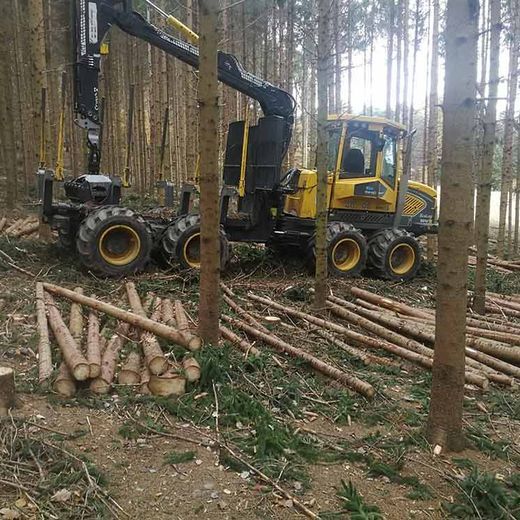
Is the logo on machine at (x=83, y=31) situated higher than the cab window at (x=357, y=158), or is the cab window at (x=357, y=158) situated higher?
the logo on machine at (x=83, y=31)

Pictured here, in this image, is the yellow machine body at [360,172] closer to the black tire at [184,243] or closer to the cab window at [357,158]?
the cab window at [357,158]

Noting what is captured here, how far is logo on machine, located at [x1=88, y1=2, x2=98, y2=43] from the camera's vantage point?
28.6 ft

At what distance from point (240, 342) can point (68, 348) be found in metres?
1.89

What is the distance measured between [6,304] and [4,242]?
2.93m

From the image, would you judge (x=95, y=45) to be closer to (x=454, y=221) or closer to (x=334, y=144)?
(x=334, y=144)

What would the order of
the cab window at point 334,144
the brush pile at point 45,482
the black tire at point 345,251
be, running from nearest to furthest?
the brush pile at point 45,482, the black tire at point 345,251, the cab window at point 334,144

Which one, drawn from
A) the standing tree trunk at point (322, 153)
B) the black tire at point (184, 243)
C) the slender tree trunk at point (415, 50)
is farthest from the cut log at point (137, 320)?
the slender tree trunk at point (415, 50)

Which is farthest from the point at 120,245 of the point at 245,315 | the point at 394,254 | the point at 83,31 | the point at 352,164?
the point at 394,254

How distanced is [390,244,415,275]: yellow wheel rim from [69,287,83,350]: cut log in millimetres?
6452

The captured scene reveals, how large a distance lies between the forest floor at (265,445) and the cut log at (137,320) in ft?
1.25

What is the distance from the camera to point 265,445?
3.92m

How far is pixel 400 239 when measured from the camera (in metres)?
10.6

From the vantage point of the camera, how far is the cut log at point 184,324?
17.1 feet

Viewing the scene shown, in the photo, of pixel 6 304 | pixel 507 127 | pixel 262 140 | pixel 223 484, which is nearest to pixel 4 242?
pixel 6 304
